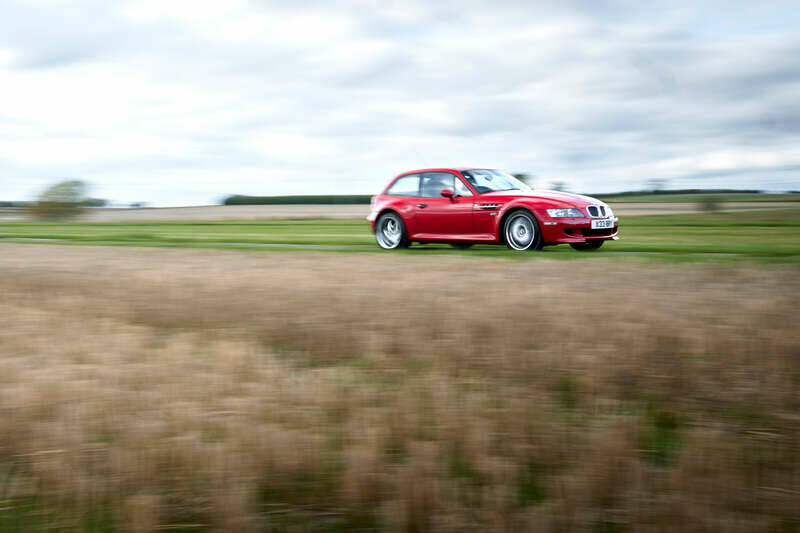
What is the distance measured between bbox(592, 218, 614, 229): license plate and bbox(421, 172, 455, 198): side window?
282 centimetres

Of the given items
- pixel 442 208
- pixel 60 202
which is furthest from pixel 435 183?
pixel 60 202

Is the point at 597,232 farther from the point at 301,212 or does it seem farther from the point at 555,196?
the point at 301,212

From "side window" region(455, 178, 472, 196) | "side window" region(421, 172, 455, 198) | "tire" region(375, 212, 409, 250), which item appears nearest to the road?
"tire" region(375, 212, 409, 250)

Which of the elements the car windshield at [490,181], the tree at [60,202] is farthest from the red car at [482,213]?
the tree at [60,202]

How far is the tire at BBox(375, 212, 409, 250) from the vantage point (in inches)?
586

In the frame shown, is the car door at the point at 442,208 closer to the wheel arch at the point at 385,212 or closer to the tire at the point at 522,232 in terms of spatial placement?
the wheel arch at the point at 385,212

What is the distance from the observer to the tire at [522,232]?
12867 mm

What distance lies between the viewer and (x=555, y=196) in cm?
1271

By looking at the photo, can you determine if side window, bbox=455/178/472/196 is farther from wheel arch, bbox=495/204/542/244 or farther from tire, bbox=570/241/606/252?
tire, bbox=570/241/606/252

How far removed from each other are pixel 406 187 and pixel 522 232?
9.13ft

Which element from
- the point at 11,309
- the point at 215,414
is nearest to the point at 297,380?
the point at 215,414

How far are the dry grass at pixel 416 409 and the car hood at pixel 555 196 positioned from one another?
3971 millimetres

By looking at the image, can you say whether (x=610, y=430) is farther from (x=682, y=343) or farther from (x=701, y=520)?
(x=682, y=343)

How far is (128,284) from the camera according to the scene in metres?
10.4
